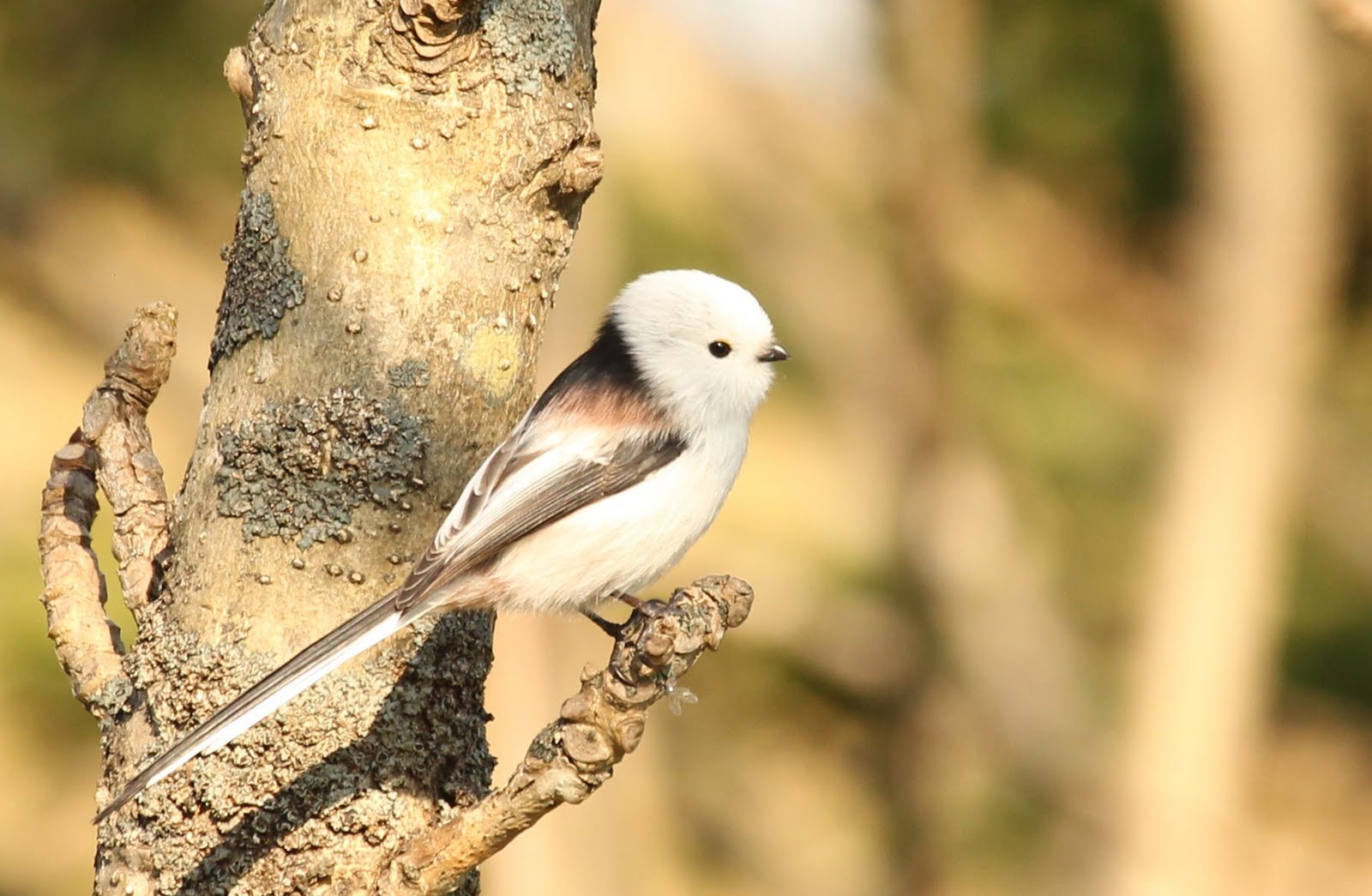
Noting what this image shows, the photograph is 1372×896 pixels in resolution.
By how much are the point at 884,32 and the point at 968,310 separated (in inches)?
96.5

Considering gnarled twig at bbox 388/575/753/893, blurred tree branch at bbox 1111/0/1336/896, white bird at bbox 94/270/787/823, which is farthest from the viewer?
blurred tree branch at bbox 1111/0/1336/896

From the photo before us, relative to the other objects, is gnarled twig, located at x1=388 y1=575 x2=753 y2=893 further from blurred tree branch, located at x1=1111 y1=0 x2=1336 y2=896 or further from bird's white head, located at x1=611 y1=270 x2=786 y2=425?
blurred tree branch, located at x1=1111 y1=0 x2=1336 y2=896

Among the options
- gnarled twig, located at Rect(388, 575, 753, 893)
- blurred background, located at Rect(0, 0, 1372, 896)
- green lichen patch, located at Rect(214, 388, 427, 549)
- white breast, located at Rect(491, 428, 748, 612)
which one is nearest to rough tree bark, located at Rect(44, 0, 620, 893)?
green lichen patch, located at Rect(214, 388, 427, 549)

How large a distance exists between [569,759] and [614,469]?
3.82 ft

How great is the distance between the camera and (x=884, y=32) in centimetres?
548

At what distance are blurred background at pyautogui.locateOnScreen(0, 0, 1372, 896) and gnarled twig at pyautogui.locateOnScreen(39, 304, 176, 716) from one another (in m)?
2.52

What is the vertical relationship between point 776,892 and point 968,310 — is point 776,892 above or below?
below

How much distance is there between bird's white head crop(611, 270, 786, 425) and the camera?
11.3 ft

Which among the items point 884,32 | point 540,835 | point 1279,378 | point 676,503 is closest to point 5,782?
point 540,835

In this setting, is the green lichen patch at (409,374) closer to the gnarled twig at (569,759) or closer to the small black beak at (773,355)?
the gnarled twig at (569,759)

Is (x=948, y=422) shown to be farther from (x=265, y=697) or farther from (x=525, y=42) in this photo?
(x=265, y=697)

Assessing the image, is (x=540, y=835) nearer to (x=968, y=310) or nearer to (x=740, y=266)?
(x=740, y=266)

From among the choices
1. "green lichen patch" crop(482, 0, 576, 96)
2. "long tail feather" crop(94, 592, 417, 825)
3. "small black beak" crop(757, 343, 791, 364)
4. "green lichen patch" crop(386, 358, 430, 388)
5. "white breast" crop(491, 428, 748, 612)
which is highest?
"green lichen patch" crop(482, 0, 576, 96)

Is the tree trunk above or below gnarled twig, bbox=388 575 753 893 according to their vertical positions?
above
